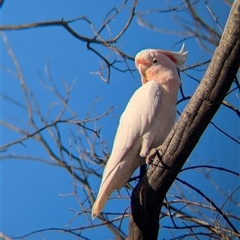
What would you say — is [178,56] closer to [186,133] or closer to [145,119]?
[145,119]

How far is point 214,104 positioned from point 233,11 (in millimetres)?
274

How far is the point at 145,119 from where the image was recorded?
5.75 feet

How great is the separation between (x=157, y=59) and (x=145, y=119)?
0.31 m

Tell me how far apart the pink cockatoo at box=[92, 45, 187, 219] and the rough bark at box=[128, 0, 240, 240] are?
9.6 inches

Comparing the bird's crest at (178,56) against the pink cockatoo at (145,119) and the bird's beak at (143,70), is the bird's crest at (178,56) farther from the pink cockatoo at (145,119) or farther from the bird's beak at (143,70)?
the bird's beak at (143,70)

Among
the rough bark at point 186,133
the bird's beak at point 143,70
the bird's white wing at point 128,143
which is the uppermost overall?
the bird's beak at point 143,70

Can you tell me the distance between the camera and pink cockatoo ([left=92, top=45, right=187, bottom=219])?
1.69 m

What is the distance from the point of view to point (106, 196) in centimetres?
168

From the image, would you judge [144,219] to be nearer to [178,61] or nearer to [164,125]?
[164,125]

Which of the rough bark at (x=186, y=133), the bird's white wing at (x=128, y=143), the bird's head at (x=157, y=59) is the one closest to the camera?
the rough bark at (x=186, y=133)

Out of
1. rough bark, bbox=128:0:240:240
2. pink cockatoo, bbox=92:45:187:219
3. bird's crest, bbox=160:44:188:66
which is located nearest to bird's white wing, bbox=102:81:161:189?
pink cockatoo, bbox=92:45:187:219

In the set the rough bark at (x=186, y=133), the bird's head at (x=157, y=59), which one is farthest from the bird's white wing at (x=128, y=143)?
the rough bark at (x=186, y=133)

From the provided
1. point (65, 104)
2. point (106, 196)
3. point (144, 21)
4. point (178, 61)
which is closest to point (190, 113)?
point (106, 196)

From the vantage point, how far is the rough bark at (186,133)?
4.00 ft
